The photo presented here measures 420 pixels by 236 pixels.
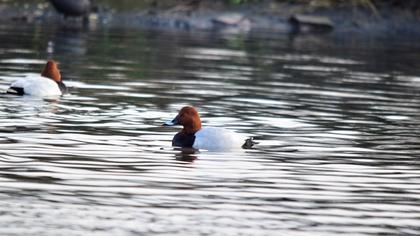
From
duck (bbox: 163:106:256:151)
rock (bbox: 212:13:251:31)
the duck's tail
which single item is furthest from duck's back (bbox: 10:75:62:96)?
rock (bbox: 212:13:251:31)

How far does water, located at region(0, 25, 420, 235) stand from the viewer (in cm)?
1085

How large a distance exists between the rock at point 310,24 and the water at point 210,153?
8120mm

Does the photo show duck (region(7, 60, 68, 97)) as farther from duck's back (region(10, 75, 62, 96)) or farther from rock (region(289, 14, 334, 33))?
rock (region(289, 14, 334, 33))

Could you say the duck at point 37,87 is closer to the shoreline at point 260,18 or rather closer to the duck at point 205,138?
the duck at point 205,138

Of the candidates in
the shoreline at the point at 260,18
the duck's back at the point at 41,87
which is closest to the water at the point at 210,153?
the duck's back at the point at 41,87

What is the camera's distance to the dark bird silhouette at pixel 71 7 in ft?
117

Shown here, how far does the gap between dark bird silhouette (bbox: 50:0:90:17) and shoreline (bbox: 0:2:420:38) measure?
49 cm

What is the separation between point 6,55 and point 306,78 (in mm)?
5667

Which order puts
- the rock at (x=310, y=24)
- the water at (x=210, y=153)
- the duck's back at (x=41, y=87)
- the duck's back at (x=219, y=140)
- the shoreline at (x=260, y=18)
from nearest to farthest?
the water at (x=210, y=153) → the duck's back at (x=219, y=140) → the duck's back at (x=41, y=87) → the shoreline at (x=260, y=18) → the rock at (x=310, y=24)

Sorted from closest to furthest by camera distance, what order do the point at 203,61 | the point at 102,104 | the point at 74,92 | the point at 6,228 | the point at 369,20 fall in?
the point at 6,228 < the point at 102,104 < the point at 74,92 < the point at 203,61 < the point at 369,20

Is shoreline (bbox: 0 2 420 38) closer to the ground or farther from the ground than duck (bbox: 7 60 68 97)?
closer to the ground

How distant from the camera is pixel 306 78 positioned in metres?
24.6

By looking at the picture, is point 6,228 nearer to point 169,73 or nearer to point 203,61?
point 169,73

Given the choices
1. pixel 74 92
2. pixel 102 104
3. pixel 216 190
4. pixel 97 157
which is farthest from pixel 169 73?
pixel 216 190
